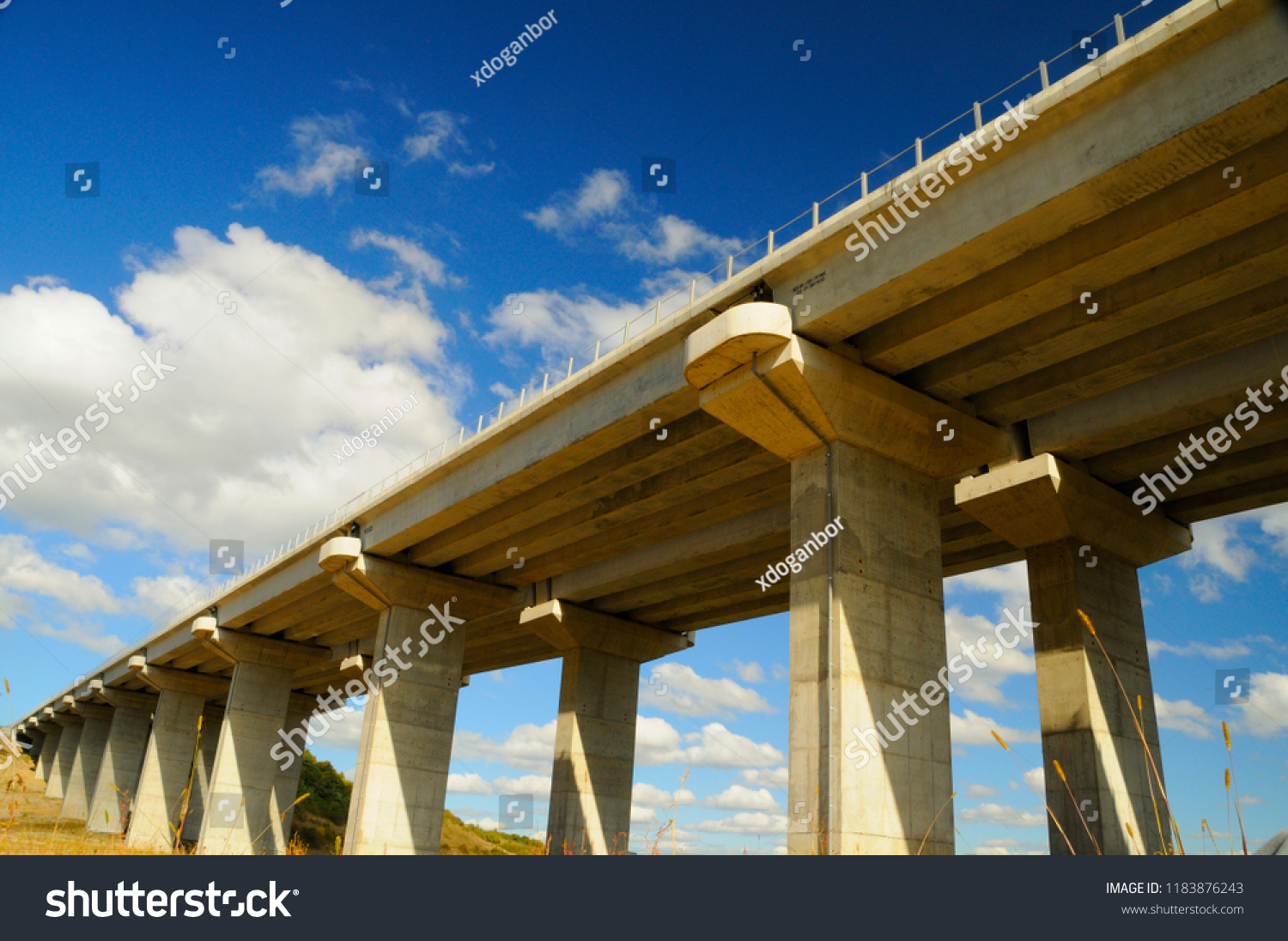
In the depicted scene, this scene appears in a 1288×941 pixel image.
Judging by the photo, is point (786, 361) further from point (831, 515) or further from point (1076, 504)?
point (1076, 504)

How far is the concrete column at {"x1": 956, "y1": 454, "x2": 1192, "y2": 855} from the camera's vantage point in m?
19.9

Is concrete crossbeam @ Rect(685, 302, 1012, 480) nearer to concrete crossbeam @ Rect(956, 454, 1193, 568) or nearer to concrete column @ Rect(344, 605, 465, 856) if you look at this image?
concrete crossbeam @ Rect(956, 454, 1193, 568)

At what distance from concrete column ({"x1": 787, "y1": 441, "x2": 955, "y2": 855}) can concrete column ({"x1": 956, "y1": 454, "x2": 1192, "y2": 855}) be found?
311 centimetres

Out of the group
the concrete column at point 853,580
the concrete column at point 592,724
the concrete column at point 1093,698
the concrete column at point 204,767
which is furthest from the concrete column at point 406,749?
the concrete column at point 204,767

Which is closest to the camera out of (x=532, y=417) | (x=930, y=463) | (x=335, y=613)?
(x=930, y=463)

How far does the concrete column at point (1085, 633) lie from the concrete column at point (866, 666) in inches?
122

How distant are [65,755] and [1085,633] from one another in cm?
8959

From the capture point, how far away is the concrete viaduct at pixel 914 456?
1348 cm

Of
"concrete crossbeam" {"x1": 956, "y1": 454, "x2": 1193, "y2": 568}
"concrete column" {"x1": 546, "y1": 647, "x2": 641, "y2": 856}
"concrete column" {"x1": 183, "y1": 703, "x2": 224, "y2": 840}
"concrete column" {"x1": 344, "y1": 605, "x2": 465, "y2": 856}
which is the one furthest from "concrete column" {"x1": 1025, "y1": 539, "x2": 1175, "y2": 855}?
"concrete column" {"x1": 183, "y1": 703, "x2": 224, "y2": 840}

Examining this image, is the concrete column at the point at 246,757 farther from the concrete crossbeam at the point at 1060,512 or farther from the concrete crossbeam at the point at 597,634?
the concrete crossbeam at the point at 1060,512
